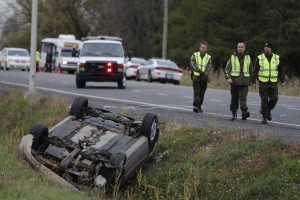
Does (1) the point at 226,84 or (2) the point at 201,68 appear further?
(1) the point at 226,84

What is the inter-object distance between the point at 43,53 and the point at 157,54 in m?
15.4

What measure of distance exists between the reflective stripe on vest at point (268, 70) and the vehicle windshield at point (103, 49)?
14.0 metres

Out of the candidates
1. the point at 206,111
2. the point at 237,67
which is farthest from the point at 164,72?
the point at 237,67

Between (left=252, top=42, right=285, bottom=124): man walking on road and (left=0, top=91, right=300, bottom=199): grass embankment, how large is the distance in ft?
8.37

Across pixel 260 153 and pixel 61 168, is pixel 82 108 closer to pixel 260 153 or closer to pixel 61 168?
pixel 61 168

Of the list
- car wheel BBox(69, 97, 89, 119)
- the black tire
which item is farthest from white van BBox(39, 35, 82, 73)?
the black tire

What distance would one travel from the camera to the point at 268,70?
14906 mm

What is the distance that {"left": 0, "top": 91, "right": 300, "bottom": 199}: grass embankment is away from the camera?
8964 mm

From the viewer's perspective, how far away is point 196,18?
197 feet

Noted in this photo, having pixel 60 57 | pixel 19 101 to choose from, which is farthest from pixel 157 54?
pixel 19 101

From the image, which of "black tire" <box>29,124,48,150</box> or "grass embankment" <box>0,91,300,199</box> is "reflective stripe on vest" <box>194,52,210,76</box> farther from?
"black tire" <box>29,124,48,150</box>

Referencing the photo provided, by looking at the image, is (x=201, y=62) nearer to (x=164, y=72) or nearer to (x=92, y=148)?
(x=92, y=148)

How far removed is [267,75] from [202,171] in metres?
4.95

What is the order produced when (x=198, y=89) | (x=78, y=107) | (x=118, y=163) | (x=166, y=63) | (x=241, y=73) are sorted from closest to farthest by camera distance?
(x=118, y=163) < (x=78, y=107) < (x=241, y=73) < (x=198, y=89) < (x=166, y=63)
